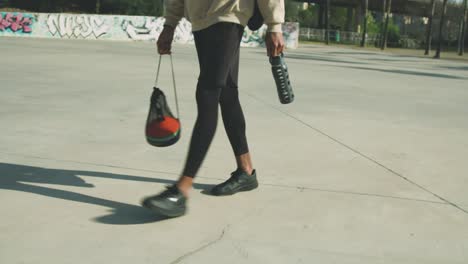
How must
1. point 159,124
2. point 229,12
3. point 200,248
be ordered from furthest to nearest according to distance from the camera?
1. point 159,124
2. point 229,12
3. point 200,248

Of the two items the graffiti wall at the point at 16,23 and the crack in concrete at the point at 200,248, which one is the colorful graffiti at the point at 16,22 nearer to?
the graffiti wall at the point at 16,23

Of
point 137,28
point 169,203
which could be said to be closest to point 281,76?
point 169,203

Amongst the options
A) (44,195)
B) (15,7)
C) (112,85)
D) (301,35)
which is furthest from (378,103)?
(301,35)

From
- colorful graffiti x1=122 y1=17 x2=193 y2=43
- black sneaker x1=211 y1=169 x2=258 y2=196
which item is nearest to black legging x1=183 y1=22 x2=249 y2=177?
black sneaker x1=211 y1=169 x2=258 y2=196

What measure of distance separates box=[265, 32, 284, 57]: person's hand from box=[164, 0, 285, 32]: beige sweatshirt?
0.09 ft

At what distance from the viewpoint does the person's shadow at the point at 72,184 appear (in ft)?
8.82

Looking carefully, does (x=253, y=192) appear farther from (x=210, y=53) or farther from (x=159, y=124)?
(x=210, y=53)

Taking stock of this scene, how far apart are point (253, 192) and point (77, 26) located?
30.5 m

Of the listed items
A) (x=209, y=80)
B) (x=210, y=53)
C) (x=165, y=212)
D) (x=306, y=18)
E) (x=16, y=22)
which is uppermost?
(x=210, y=53)

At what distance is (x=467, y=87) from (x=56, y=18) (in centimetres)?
2573

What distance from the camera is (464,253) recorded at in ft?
7.93

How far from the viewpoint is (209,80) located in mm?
2787

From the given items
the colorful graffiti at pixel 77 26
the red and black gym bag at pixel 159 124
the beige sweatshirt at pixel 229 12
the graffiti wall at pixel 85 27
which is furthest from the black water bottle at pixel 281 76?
the colorful graffiti at pixel 77 26

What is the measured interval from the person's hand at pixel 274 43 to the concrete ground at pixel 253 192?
825 millimetres
